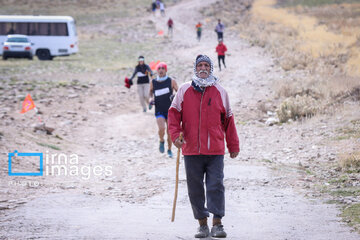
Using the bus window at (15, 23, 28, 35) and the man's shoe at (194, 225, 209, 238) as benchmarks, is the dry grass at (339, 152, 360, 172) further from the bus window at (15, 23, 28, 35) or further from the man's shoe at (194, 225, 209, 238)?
the bus window at (15, 23, 28, 35)

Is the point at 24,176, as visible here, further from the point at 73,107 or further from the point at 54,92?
the point at 54,92

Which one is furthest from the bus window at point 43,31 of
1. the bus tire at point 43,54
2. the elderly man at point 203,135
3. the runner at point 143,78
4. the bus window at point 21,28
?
the elderly man at point 203,135

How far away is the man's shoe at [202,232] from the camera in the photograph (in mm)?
5203

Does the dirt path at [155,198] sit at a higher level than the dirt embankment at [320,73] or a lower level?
lower

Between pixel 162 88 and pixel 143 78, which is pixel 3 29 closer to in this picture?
pixel 143 78

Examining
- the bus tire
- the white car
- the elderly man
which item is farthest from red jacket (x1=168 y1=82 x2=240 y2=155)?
the bus tire

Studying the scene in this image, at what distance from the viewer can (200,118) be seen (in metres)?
5.13

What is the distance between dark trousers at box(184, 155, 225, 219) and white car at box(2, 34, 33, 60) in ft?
87.2

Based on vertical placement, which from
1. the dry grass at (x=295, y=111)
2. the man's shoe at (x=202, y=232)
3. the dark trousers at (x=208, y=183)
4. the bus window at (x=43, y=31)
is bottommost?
the dry grass at (x=295, y=111)

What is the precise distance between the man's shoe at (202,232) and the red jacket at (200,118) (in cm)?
76

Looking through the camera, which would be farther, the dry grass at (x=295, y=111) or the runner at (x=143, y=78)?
the runner at (x=143, y=78)

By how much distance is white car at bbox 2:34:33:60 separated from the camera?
97.8ft

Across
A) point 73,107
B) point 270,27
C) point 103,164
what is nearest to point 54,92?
point 73,107

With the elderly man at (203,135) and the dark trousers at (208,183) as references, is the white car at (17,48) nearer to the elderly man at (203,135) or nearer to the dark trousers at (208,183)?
the elderly man at (203,135)
